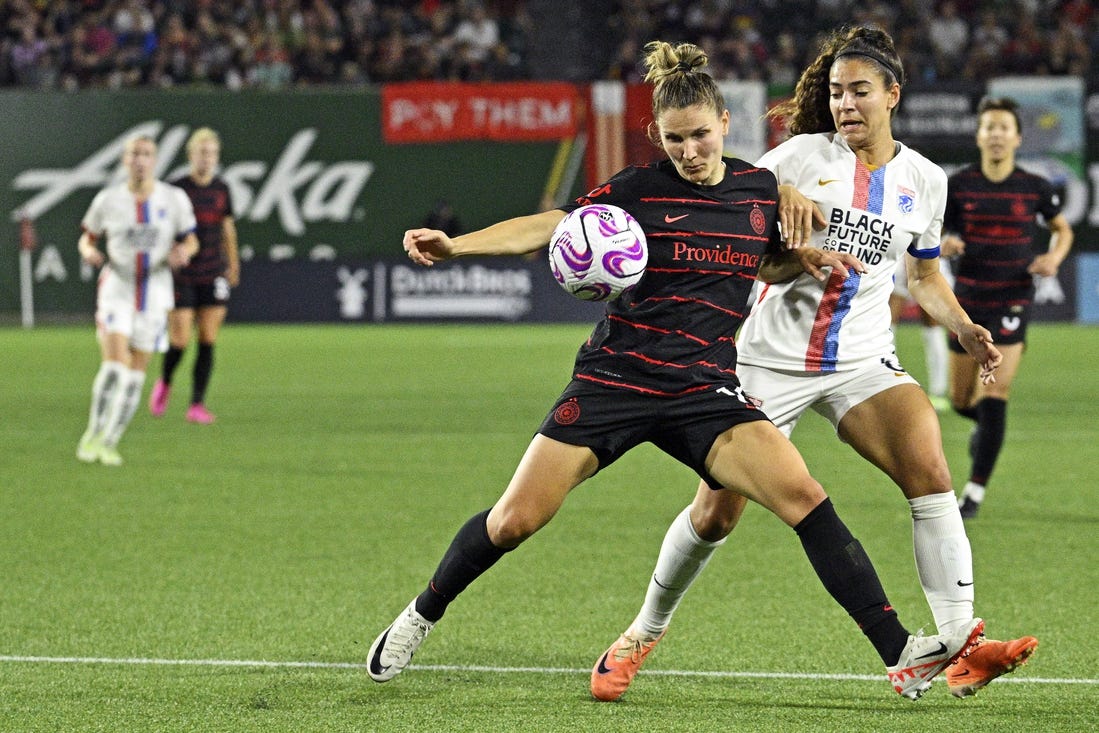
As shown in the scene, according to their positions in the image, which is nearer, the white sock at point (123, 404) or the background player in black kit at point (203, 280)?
the white sock at point (123, 404)

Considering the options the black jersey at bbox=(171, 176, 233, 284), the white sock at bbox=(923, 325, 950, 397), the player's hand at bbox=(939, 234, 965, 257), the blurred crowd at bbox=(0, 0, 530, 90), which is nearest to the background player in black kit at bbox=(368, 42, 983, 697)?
the player's hand at bbox=(939, 234, 965, 257)

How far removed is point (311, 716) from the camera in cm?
449

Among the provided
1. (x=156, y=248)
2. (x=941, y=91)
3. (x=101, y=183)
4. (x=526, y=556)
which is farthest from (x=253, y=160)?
(x=526, y=556)

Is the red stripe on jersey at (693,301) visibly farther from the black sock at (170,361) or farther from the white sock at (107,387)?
Answer: the black sock at (170,361)

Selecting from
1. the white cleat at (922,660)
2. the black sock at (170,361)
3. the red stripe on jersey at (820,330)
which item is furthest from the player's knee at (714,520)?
the black sock at (170,361)

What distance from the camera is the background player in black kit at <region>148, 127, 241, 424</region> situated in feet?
42.0

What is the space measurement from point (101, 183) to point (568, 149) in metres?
7.41

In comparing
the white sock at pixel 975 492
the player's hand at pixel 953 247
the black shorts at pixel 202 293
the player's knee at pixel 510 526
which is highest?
the player's knee at pixel 510 526

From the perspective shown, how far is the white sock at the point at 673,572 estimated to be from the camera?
16.0ft

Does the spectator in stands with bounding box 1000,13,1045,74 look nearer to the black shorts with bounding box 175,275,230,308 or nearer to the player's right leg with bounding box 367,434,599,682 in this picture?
the black shorts with bounding box 175,275,230,308

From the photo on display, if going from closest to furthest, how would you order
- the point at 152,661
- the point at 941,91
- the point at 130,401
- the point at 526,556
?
the point at 152,661, the point at 526,556, the point at 130,401, the point at 941,91

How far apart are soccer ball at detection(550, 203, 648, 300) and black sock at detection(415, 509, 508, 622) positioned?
77 cm

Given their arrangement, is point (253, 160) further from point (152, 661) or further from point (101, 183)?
point (152, 661)

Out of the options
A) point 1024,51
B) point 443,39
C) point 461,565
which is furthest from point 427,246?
point 1024,51
